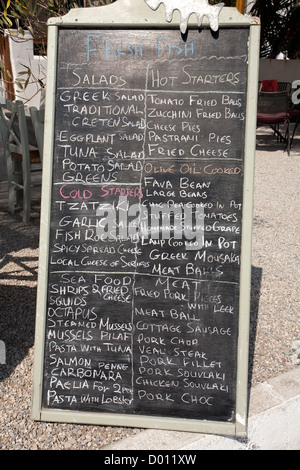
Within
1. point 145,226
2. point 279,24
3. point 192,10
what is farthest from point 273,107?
point 145,226

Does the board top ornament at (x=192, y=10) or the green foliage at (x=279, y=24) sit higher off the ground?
the green foliage at (x=279, y=24)

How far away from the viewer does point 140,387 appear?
2.71m

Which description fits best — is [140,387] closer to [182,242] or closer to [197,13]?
[182,242]

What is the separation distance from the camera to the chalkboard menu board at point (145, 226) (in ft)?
8.73

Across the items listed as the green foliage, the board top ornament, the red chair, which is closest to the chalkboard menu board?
the board top ornament

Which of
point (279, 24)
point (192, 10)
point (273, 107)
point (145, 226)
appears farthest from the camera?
point (279, 24)

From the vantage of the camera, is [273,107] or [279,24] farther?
[279,24]

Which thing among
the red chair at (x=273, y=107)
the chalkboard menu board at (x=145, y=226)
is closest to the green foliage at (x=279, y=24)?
the red chair at (x=273, y=107)

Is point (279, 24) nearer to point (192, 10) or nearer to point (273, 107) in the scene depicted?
point (273, 107)

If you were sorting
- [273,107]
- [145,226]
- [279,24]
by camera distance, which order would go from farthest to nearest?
[279,24], [273,107], [145,226]

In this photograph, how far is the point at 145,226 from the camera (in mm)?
2711

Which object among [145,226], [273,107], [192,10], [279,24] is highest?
[279,24]

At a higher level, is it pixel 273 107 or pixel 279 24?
pixel 279 24

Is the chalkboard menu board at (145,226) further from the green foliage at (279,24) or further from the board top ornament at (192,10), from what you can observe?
the green foliage at (279,24)
